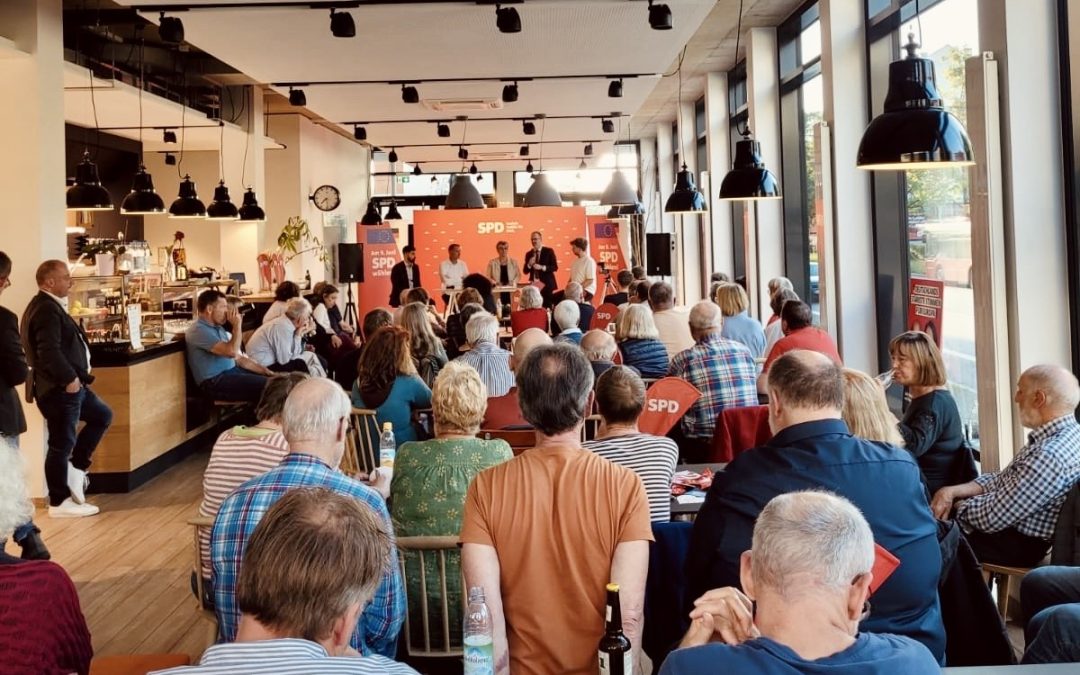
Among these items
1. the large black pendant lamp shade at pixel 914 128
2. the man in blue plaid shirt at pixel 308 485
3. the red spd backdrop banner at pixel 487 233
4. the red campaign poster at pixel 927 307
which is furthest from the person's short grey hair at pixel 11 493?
the red spd backdrop banner at pixel 487 233

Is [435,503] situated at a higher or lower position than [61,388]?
lower

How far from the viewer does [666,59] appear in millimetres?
7852

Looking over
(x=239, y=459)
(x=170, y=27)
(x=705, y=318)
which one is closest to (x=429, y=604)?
(x=239, y=459)

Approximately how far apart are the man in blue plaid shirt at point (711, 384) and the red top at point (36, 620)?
145 inches

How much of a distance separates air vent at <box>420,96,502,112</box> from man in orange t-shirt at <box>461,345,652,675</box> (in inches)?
289

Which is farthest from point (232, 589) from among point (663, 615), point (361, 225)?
point (361, 225)

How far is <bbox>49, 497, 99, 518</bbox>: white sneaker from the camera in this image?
6676 millimetres

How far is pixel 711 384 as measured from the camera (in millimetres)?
5410

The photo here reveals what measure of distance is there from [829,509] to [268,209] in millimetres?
15654

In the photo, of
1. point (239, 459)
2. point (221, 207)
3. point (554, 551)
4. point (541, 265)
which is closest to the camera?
point (554, 551)

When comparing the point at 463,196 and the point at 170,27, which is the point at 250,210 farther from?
the point at 170,27

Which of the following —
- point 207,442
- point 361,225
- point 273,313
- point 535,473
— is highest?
point 361,225

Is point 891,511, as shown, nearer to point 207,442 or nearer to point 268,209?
point 207,442

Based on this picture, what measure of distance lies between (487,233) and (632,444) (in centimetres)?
1341
